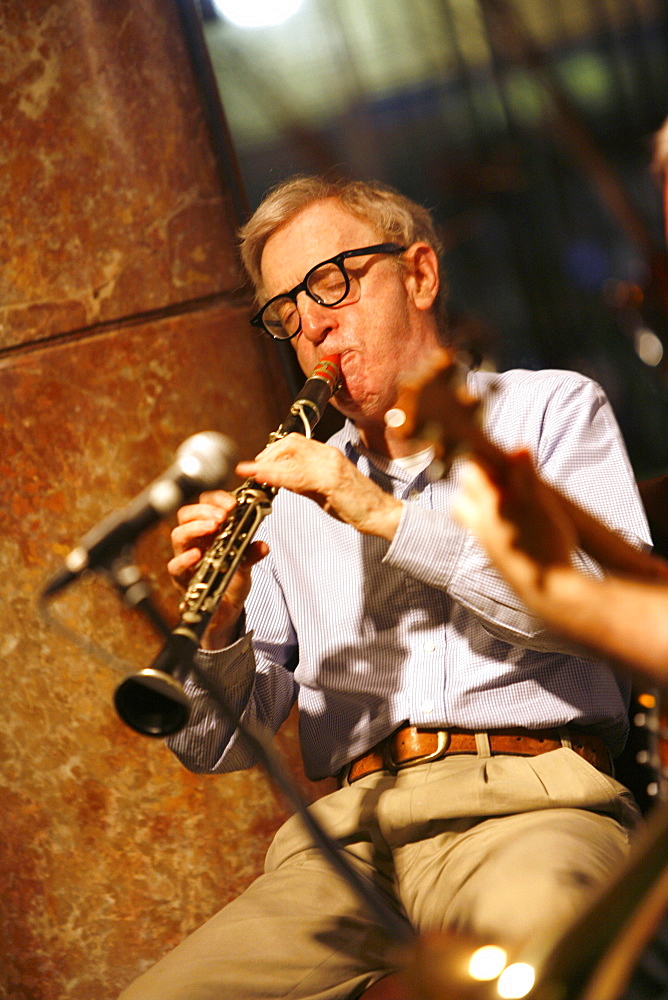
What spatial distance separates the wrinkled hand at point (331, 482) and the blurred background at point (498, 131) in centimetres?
72

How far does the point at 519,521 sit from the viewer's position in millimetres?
623

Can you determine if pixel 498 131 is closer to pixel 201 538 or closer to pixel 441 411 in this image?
pixel 201 538

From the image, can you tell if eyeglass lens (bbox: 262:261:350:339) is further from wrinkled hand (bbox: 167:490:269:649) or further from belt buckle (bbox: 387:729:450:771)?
belt buckle (bbox: 387:729:450:771)

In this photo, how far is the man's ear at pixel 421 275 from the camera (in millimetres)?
1712

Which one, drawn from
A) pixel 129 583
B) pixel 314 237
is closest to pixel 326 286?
pixel 314 237

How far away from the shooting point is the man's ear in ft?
5.62

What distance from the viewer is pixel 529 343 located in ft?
8.64

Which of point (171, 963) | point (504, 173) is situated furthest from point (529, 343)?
point (171, 963)

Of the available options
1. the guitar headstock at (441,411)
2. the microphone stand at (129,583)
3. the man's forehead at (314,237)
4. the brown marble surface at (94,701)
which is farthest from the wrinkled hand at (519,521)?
the brown marble surface at (94,701)

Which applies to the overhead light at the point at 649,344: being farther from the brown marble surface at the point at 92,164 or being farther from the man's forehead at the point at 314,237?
the brown marble surface at the point at 92,164

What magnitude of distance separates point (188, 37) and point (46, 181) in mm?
499

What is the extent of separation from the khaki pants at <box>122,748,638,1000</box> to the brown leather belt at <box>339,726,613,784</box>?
0.09 ft

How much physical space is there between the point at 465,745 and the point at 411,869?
0.23m

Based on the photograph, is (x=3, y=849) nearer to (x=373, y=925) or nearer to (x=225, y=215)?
(x=373, y=925)
